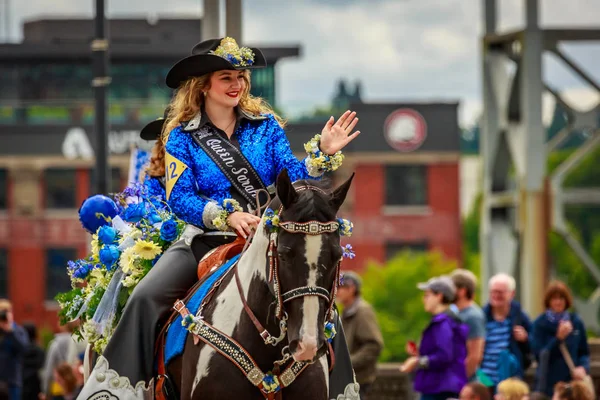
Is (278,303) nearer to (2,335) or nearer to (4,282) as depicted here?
(2,335)

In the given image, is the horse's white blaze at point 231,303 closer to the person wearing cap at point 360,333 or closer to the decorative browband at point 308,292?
the decorative browband at point 308,292

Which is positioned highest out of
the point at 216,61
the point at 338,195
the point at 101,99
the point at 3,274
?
the point at 216,61

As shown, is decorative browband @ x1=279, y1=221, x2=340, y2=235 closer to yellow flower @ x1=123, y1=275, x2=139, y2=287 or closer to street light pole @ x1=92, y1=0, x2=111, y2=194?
yellow flower @ x1=123, y1=275, x2=139, y2=287

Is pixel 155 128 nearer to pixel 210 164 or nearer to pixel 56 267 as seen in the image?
pixel 210 164

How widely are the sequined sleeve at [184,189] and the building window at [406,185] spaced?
89251 millimetres

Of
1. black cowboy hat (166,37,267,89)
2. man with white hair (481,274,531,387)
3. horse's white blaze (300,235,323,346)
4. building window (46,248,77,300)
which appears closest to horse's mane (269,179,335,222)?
horse's white blaze (300,235,323,346)

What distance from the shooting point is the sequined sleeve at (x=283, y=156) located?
30.5 ft

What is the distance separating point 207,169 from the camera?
9.52 meters

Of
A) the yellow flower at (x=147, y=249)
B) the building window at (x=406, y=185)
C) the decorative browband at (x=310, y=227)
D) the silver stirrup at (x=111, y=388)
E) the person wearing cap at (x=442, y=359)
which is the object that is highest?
the decorative browband at (x=310, y=227)

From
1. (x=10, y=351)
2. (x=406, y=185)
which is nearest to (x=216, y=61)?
(x=10, y=351)

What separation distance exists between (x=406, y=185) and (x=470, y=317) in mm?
85760

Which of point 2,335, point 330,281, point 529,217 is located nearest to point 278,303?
point 330,281

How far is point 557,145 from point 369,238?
76736mm

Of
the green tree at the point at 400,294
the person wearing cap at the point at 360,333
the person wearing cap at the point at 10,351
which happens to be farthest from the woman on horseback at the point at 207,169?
the green tree at the point at 400,294
